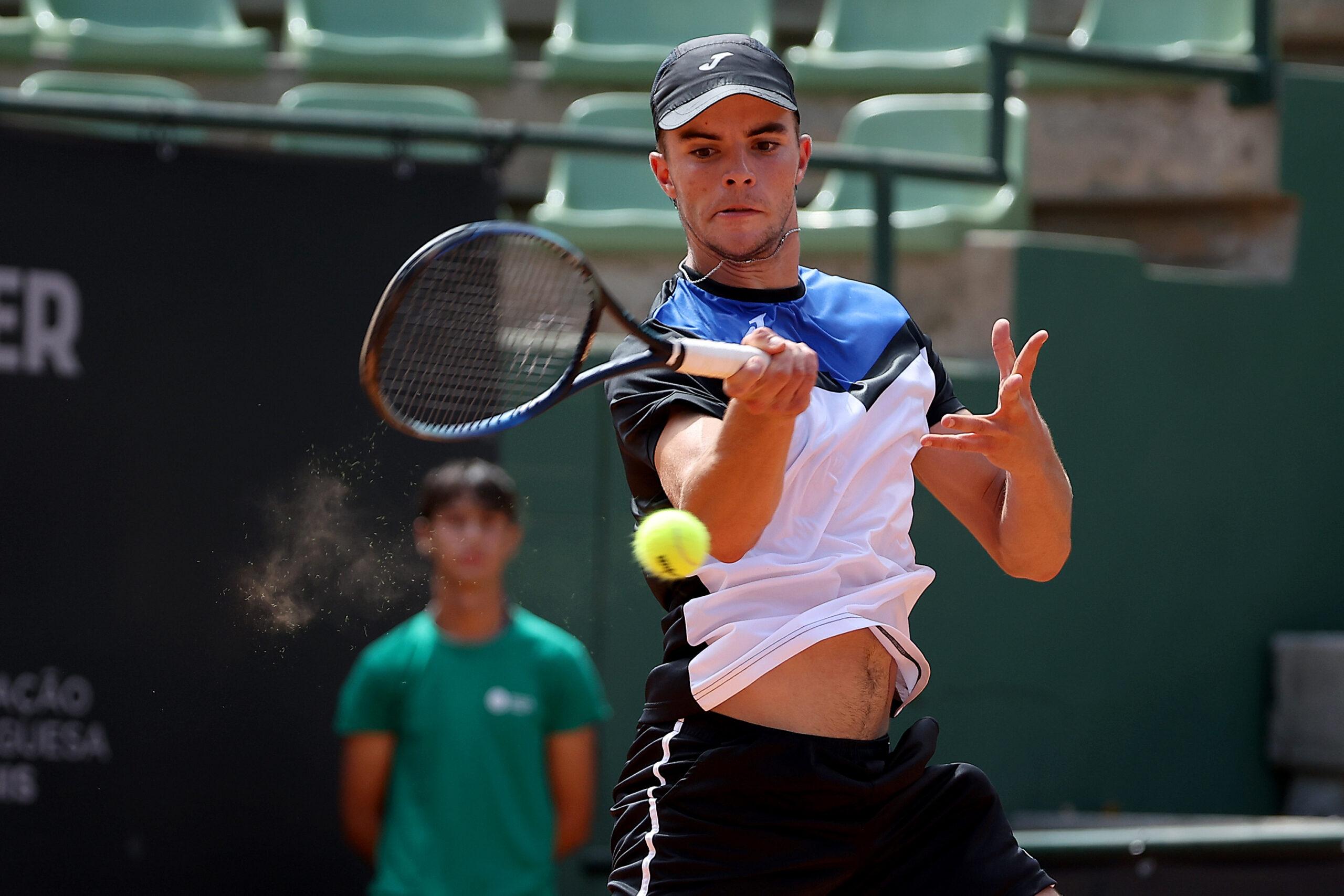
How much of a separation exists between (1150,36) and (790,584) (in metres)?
5.08

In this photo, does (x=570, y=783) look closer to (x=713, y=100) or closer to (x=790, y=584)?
(x=790, y=584)

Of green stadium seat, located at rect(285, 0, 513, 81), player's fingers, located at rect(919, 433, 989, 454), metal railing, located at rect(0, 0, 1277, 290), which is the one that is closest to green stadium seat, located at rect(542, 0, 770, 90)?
green stadium seat, located at rect(285, 0, 513, 81)

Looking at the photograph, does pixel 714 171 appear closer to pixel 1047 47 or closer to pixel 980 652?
pixel 980 652

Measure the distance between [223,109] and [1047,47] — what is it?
2817mm

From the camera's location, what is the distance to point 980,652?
Answer: 4855 mm

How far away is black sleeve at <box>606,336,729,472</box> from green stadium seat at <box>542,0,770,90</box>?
4.62 m

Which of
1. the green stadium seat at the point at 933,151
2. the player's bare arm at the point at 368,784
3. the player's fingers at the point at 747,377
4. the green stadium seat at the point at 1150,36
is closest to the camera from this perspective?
the player's fingers at the point at 747,377

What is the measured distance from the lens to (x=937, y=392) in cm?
251

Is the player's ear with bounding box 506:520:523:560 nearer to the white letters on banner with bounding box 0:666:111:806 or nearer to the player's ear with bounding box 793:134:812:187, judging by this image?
the white letters on banner with bounding box 0:666:111:806

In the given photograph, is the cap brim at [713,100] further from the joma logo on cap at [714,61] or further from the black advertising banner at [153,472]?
the black advertising banner at [153,472]

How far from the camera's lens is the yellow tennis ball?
2.02m

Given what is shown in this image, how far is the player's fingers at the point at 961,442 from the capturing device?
2223mm

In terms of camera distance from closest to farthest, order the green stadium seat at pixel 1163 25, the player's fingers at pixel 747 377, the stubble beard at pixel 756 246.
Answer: the player's fingers at pixel 747 377, the stubble beard at pixel 756 246, the green stadium seat at pixel 1163 25

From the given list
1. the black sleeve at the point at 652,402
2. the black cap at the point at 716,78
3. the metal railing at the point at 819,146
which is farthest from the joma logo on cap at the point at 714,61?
the metal railing at the point at 819,146
